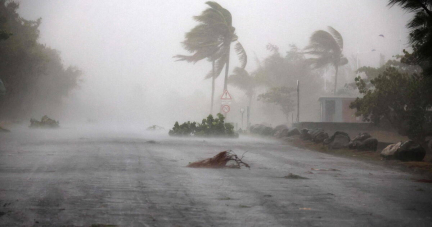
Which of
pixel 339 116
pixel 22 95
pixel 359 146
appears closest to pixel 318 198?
pixel 359 146

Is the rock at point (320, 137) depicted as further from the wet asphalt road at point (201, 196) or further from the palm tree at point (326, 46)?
the palm tree at point (326, 46)

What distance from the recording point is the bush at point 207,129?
93.0ft

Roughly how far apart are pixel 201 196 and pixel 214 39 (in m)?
37.1

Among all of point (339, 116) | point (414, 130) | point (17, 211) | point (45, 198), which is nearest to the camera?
point (17, 211)

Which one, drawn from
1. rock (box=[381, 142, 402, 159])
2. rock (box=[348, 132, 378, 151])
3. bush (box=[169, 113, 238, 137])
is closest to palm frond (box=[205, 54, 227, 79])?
bush (box=[169, 113, 238, 137])

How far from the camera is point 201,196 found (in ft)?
22.0


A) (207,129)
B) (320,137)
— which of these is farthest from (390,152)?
(207,129)

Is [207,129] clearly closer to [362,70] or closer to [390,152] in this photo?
[390,152]

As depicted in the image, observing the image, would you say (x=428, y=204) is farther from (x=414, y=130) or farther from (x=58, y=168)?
(x=414, y=130)

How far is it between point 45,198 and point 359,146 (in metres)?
13.0

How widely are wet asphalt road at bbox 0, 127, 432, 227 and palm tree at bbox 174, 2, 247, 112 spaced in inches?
1275

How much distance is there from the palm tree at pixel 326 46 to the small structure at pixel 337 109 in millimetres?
14794

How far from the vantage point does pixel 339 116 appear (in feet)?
142

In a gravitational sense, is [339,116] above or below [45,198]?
above
